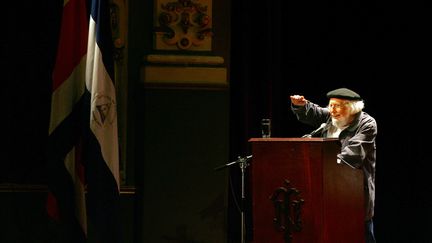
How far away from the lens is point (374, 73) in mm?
5898

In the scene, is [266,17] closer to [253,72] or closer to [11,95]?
[253,72]

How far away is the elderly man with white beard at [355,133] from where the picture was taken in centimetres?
431

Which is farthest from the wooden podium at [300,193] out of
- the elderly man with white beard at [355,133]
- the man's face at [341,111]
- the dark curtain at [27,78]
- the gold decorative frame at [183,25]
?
the dark curtain at [27,78]

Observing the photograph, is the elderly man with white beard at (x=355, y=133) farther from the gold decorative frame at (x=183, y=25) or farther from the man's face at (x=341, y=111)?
the gold decorative frame at (x=183, y=25)

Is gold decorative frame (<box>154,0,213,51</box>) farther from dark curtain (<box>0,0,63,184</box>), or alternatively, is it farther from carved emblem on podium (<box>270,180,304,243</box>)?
carved emblem on podium (<box>270,180,304,243</box>)

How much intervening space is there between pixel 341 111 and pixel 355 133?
0.18 meters

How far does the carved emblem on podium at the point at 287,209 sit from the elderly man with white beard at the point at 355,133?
1.26 feet

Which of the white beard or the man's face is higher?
the man's face

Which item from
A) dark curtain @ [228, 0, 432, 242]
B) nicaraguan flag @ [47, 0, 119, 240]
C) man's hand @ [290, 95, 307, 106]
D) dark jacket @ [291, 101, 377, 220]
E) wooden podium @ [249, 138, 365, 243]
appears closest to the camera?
wooden podium @ [249, 138, 365, 243]

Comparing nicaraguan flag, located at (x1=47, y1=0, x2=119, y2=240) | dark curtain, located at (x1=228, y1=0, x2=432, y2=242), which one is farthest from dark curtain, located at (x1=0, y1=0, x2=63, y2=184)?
dark curtain, located at (x1=228, y1=0, x2=432, y2=242)

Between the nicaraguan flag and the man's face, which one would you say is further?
the man's face

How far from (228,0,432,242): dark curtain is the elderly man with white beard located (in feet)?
3.16

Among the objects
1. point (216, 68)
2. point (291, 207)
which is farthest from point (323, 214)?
point (216, 68)

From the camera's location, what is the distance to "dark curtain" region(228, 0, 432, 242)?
564cm
